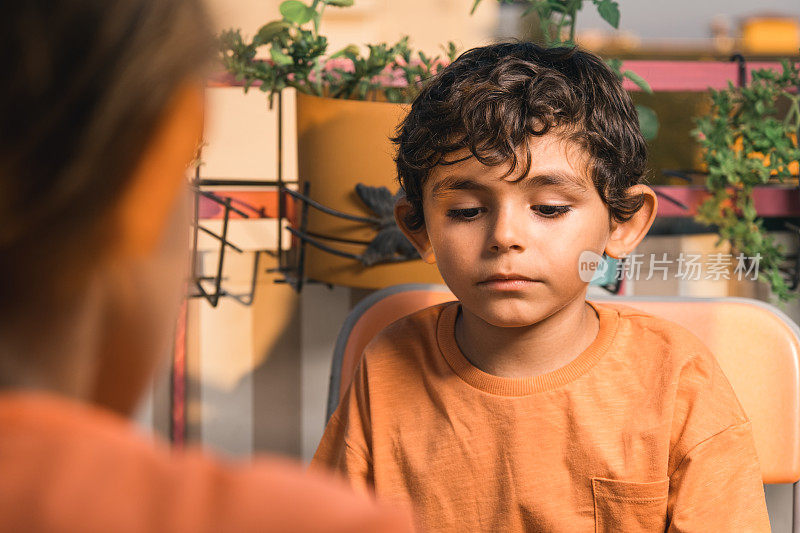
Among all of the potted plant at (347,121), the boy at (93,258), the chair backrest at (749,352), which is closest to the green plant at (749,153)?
the potted plant at (347,121)

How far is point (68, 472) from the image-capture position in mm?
248

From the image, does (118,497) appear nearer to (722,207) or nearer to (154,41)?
(154,41)

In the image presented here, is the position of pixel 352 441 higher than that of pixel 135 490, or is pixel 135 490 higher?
pixel 135 490

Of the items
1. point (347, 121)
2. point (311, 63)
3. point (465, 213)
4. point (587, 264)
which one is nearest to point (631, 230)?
point (587, 264)

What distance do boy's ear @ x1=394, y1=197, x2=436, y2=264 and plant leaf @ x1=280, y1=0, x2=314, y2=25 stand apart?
43 cm

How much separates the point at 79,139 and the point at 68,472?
110 mm

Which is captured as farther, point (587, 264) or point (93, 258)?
point (587, 264)

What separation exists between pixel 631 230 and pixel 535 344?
0.53 feet

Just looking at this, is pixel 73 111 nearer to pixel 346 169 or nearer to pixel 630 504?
pixel 630 504

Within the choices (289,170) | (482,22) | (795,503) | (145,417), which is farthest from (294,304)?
(795,503)

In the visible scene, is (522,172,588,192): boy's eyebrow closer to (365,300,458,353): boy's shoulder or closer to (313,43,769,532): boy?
(313,43,769,532): boy

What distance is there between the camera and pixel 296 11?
3.81ft

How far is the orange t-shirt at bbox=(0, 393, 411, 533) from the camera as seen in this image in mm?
242

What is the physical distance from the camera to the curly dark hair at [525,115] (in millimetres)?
737
